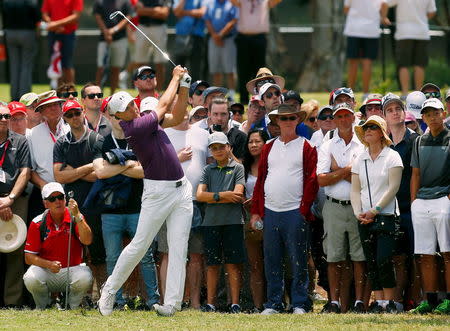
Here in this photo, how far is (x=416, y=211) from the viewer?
1368cm

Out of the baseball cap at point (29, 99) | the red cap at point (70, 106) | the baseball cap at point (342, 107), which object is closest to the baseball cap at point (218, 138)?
the baseball cap at point (342, 107)

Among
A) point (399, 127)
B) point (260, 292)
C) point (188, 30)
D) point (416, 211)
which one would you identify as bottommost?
point (260, 292)

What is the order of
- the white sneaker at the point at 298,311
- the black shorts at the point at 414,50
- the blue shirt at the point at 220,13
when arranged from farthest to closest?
1. the blue shirt at the point at 220,13
2. the black shorts at the point at 414,50
3. the white sneaker at the point at 298,311

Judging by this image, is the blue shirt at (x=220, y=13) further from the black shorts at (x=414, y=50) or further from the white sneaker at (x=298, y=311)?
the white sneaker at (x=298, y=311)


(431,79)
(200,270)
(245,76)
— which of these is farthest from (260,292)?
(431,79)

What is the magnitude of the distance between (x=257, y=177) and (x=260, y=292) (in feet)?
4.42

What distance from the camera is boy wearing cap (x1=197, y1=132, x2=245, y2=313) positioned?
14.3 metres

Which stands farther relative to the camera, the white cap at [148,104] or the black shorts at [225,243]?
the black shorts at [225,243]

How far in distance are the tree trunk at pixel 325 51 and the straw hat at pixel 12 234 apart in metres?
15.0

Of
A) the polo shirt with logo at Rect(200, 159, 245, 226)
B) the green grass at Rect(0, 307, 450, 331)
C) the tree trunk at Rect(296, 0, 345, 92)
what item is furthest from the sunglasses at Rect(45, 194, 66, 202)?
the tree trunk at Rect(296, 0, 345, 92)

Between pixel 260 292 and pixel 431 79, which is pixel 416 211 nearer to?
pixel 260 292

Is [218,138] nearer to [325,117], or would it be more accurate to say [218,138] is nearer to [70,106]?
[325,117]

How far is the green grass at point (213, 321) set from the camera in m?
12.3

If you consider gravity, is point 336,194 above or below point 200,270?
above
